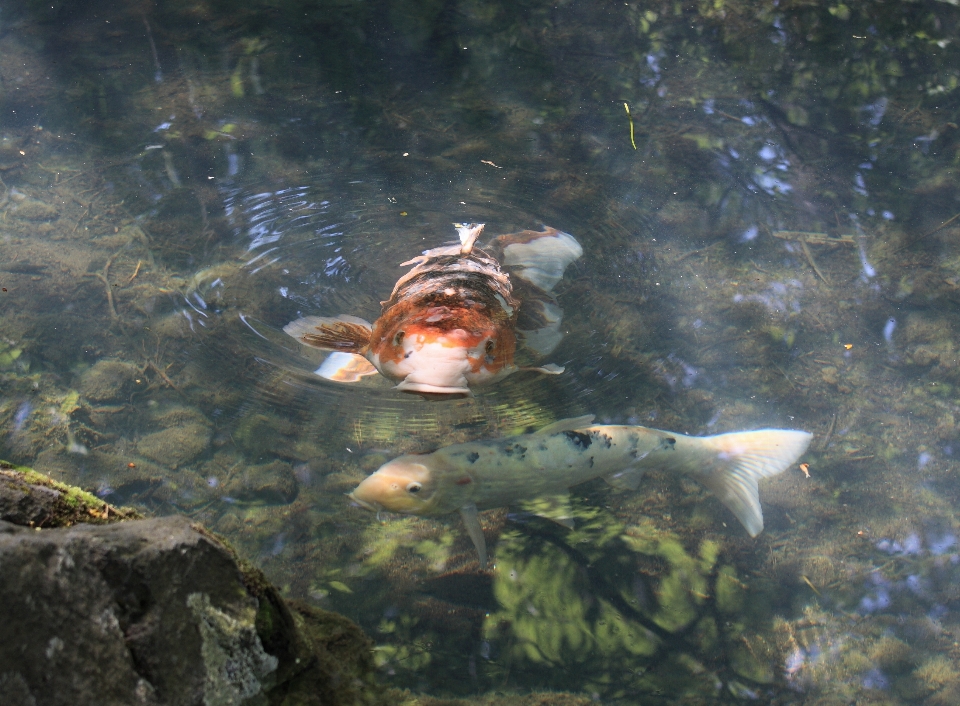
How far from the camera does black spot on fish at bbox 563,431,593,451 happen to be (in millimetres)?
3887

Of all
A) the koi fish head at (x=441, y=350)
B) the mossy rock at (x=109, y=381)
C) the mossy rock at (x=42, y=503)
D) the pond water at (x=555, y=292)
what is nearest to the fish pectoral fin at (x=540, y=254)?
the pond water at (x=555, y=292)

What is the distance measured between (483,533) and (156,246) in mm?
3536

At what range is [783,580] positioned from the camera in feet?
12.9

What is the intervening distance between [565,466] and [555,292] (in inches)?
57.7

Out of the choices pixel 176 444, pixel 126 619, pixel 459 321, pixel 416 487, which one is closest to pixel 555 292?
pixel 459 321

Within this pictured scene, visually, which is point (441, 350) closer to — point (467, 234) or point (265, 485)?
point (265, 485)

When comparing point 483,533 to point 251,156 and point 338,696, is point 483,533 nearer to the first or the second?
point 338,696

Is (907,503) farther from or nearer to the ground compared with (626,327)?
nearer to the ground

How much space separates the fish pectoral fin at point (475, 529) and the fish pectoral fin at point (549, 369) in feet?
3.19

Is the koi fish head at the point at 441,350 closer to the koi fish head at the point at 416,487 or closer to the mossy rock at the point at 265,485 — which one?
the koi fish head at the point at 416,487

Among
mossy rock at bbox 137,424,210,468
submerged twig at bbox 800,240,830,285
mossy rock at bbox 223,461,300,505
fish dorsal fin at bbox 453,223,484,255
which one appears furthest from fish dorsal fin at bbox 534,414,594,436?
submerged twig at bbox 800,240,830,285

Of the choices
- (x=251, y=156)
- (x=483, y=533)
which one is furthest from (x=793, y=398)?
(x=251, y=156)

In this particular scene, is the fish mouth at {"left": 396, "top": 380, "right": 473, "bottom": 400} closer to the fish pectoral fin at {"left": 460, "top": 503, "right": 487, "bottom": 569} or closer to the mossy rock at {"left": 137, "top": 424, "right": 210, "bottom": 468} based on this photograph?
the fish pectoral fin at {"left": 460, "top": 503, "right": 487, "bottom": 569}

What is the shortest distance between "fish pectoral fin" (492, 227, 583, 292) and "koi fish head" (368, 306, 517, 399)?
103 cm
